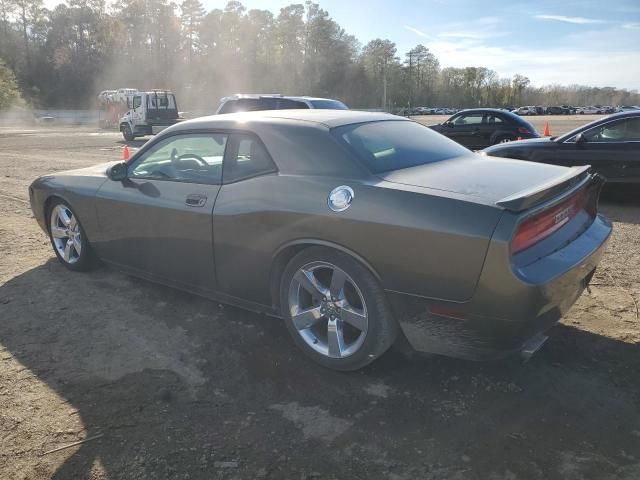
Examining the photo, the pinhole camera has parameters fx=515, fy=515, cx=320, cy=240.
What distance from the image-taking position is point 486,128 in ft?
46.5

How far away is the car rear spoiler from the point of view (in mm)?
2449

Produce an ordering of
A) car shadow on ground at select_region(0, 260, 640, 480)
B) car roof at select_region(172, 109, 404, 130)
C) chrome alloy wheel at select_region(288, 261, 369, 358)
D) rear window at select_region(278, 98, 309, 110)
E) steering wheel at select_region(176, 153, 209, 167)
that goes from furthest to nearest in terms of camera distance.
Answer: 1. rear window at select_region(278, 98, 309, 110)
2. steering wheel at select_region(176, 153, 209, 167)
3. car roof at select_region(172, 109, 404, 130)
4. chrome alloy wheel at select_region(288, 261, 369, 358)
5. car shadow on ground at select_region(0, 260, 640, 480)

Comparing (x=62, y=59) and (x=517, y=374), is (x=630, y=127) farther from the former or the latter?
(x=62, y=59)

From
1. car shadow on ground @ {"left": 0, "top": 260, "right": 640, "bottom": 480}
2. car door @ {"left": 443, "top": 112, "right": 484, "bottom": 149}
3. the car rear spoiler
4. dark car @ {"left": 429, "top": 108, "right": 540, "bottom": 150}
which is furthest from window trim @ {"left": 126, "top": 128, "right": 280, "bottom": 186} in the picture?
car door @ {"left": 443, "top": 112, "right": 484, "bottom": 149}

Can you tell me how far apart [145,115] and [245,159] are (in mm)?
22339

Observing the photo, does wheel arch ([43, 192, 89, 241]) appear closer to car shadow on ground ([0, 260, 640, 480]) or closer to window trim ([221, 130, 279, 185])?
car shadow on ground ([0, 260, 640, 480])

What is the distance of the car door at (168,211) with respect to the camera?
11.6 feet

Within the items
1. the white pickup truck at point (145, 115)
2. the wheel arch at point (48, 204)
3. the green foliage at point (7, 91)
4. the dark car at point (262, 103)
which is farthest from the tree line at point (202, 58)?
the wheel arch at point (48, 204)

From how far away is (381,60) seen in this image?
104m

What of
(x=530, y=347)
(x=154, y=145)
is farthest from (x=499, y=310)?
(x=154, y=145)

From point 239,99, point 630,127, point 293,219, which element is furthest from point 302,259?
point 239,99

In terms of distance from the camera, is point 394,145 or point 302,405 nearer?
point 302,405

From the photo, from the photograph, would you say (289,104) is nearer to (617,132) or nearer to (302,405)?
(617,132)

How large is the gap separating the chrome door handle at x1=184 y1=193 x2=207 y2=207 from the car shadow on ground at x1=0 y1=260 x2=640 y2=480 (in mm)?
876
